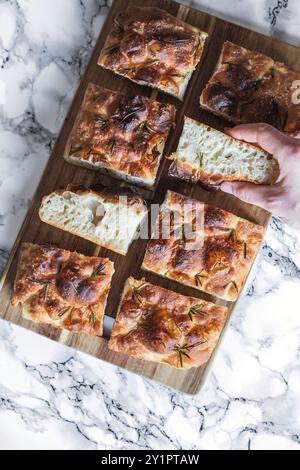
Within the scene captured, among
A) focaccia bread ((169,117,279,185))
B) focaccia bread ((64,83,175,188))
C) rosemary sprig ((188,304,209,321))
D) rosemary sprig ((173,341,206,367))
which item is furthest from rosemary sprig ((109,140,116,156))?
rosemary sprig ((173,341,206,367))

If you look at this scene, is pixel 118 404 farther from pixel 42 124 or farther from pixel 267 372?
pixel 42 124

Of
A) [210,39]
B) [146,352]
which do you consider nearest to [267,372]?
[146,352]

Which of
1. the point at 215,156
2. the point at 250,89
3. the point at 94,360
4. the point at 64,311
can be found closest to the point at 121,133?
the point at 215,156

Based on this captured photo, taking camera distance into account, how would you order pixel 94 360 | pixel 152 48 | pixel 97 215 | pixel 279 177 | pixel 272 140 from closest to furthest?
pixel 272 140 < pixel 279 177 < pixel 152 48 < pixel 97 215 < pixel 94 360

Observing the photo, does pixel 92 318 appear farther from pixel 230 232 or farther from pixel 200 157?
pixel 200 157

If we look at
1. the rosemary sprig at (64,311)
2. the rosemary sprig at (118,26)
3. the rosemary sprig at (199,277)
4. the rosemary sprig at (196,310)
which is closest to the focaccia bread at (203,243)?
the rosemary sprig at (199,277)

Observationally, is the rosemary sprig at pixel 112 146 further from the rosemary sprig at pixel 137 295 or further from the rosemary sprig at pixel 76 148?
the rosemary sprig at pixel 137 295
